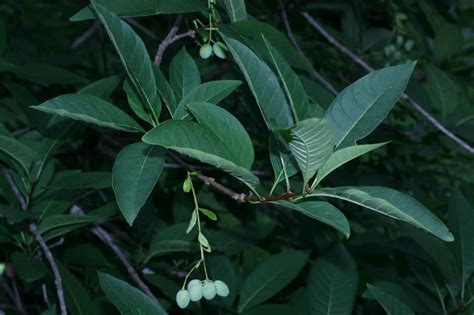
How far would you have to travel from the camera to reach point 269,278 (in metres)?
1.73

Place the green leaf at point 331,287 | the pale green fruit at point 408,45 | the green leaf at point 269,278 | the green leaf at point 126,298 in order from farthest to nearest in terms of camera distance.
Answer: the pale green fruit at point 408,45
the green leaf at point 269,278
the green leaf at point 331,287
the green leaf at point 126,298

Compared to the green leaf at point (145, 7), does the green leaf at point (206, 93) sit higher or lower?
lower

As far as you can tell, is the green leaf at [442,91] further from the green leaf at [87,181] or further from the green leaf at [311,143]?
the green leaf at [311,143]

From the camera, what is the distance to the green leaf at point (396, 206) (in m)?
0.88

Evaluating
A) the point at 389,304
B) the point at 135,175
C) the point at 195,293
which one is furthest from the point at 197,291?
Result: the point at 389,304

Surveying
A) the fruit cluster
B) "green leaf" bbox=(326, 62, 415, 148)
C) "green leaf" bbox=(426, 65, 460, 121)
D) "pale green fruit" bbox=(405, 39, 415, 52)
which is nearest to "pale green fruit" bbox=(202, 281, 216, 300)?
the fruit cluster

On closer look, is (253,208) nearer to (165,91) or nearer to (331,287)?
(331,287)

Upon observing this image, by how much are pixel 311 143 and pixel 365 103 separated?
0.54 ft

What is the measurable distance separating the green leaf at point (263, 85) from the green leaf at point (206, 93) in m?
0.11

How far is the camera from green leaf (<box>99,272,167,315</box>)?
1087 mm

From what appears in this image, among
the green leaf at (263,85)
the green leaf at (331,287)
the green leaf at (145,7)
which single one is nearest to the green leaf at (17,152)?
the green leaf at (145,7)

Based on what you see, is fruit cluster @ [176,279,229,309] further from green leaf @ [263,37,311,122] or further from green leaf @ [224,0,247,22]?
green leaf @ [224,0,247,22]

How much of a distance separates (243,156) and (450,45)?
1593 millimetres

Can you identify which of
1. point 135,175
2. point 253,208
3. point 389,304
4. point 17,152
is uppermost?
point 135,175
